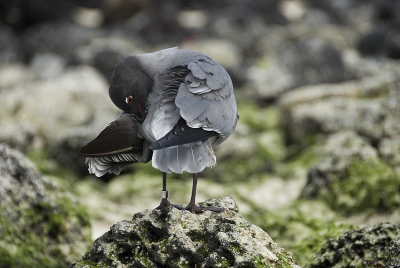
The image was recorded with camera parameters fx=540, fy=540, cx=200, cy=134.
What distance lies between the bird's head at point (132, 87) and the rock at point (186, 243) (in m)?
1.00

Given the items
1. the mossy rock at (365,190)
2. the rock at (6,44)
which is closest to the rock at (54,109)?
the mossy rock at (365,190)

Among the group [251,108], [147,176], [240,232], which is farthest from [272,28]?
[240,232]

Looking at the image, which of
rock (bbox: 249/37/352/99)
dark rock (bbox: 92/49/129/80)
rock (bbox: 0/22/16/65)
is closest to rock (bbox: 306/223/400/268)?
rock (bbox: 249/37/352/99)

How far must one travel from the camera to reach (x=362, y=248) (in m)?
5.21

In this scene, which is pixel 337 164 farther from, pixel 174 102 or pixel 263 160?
pixel 174 102

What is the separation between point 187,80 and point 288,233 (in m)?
3.17

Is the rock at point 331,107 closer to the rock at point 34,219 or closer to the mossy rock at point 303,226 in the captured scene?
the mossy rock at point 303,226

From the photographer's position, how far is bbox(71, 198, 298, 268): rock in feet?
14.3

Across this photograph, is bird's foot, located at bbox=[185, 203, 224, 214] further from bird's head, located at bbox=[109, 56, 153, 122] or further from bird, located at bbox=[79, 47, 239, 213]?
bird's head, located at bbox=[109, 56, 153, 122]

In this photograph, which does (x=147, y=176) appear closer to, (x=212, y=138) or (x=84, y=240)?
(x=84, y=240)

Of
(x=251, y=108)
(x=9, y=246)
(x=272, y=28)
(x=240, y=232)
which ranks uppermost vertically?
(x=240, y=232)

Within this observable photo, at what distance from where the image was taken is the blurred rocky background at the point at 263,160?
6.29 meters

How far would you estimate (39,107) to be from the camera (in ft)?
47.8

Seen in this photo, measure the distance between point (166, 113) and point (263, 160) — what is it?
7023 mm
